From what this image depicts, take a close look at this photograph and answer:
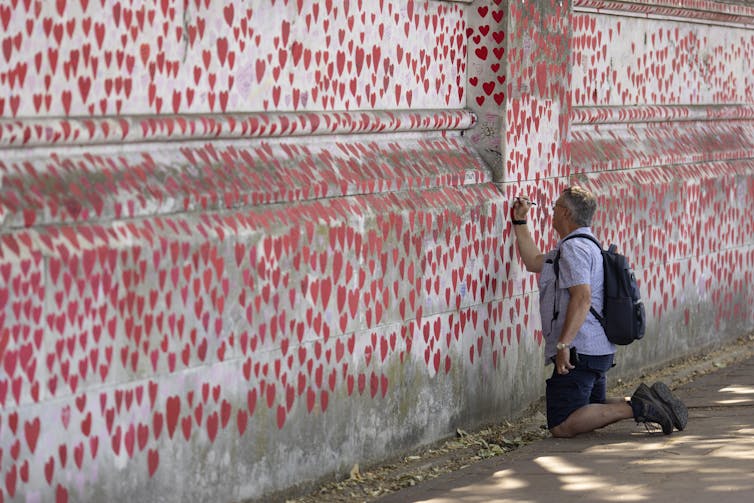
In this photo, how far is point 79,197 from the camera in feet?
18.4

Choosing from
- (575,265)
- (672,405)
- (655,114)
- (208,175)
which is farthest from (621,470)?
(655,114)

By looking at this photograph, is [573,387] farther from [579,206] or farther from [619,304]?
[579,206]

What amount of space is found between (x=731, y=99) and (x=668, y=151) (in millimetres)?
1924

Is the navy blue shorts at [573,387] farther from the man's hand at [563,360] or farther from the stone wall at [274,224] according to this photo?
the stone wall at [274,224]

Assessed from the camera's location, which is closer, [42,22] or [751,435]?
[42,22]

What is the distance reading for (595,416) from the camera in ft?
26.8

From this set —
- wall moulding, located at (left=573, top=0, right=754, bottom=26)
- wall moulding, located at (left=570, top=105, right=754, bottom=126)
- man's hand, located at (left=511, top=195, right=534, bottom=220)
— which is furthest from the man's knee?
wall moulding, located at (left=573, top=0, right=754, bottom=26)

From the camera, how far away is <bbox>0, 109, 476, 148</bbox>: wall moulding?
219 inches

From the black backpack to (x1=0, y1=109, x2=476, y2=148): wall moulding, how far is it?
1.02m

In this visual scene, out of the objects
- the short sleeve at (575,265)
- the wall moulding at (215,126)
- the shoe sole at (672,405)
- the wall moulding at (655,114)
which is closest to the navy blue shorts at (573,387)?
the shoe sole at (672,405)

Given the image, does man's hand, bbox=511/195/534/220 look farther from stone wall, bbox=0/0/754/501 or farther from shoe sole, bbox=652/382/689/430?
shoe sole, bbox=652/382/689/430

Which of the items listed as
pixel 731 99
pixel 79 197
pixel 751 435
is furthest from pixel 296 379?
pixel 731 99

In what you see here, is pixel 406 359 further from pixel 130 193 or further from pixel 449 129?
Answer: pixel 130 193

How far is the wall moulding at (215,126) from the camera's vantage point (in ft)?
18.3
